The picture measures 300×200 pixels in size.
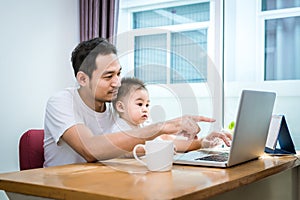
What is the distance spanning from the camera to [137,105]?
1492mm

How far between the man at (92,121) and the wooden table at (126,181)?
0.08 m

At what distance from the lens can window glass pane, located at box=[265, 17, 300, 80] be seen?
106 inches

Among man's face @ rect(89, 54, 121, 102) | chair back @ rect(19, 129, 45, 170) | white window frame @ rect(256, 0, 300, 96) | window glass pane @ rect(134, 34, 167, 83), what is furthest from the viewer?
white window frame @ rect(256, 0, 300, 96)

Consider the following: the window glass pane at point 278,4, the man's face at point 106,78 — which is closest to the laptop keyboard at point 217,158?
the man's face at point 106,78

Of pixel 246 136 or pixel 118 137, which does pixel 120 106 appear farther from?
pixel 246 136

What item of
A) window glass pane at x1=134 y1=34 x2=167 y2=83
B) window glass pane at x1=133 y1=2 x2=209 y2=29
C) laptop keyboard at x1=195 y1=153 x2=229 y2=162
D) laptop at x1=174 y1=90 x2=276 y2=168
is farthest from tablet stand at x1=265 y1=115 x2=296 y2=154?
window glass pane at x1=133 y1=2 x2=209 y2=29

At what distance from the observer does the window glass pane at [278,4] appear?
8.91 ft

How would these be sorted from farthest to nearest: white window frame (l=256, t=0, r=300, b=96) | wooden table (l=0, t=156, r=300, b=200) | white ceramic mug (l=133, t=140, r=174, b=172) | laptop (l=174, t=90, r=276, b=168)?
white window frame (l=256, t=0, r=300, b=96)
laptop (l=174, t=90, r=276, b=168)
white ceramic mug (l=133, t=140, r=174, b=172)
wooden table (l=0, t=156, r=300, b=200)

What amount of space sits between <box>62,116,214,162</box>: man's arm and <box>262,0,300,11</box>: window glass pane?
1.58 meters

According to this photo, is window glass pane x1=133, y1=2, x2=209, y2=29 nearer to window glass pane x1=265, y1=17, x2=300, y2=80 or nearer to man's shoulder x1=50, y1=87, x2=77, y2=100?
window glass pane x1=265, y1=17, x2=300, y2=80

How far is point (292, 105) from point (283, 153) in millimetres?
958

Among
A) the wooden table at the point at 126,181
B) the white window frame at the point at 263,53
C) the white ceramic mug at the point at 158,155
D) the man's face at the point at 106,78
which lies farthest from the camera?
the white window frame at the point at 263,53

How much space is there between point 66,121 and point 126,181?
0.56 metres

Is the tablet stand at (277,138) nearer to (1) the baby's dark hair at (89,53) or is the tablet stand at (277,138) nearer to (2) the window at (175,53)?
(2) the window at (175,53)
